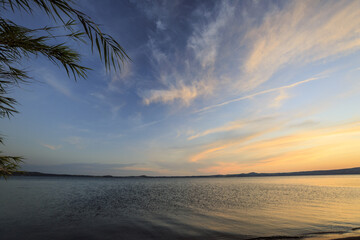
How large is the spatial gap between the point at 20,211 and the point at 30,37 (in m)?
25.5

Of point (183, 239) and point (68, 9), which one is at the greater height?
point (68, 9)

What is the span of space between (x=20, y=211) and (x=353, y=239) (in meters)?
30.0

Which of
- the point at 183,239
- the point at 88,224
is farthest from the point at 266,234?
the point at 88,224

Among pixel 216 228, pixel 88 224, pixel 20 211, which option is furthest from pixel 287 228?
pixel 20 211

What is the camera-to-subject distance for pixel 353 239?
29.1 feet

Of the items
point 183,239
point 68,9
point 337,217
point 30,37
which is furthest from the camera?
point 337,217

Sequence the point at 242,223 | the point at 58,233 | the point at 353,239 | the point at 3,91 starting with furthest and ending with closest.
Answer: the point at 242,223, the point at 58,233, the point at 353,239, the point at 3,91

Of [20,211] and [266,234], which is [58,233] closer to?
[20,211]

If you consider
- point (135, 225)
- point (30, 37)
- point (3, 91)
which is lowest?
point (135, 225)

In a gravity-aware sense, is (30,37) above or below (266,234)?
above

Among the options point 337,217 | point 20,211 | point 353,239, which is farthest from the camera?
point 20,211

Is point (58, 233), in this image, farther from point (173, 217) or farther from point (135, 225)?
point (173, 217)

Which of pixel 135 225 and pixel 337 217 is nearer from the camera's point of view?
pixel 135 225

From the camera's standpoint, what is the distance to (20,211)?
18859 millimetres
